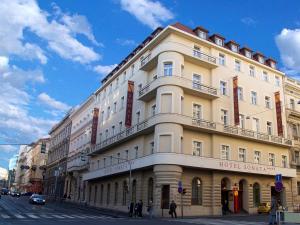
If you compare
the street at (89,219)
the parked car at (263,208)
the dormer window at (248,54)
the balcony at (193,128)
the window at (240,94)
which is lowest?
the street at (89,219)

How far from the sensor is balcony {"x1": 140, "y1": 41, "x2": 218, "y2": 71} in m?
39.8

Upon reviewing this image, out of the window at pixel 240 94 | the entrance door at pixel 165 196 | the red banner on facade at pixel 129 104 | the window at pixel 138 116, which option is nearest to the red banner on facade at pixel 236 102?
the window at pixel 240 94

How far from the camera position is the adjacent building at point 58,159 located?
261 feet

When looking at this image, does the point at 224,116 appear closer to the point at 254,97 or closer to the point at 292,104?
the point at 254,97

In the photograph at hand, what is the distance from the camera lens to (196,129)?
39312 millimetres

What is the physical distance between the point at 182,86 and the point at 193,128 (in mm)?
4672

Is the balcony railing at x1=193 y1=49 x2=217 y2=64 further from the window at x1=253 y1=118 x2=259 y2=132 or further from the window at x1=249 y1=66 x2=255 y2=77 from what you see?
the window at x1=253 y1=118 x2=259 y2=132

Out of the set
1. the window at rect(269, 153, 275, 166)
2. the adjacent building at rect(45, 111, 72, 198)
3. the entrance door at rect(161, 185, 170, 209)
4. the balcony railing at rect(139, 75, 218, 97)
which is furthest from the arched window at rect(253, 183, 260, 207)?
the adjacent building at rect(45, 111, 72, 198)

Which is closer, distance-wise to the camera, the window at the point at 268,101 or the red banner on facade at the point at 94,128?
the window at the point at 268,101

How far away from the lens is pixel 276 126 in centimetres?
4819

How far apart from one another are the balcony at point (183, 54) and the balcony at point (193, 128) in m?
7.32

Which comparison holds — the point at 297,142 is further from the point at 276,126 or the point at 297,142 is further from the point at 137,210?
the point at 137,210

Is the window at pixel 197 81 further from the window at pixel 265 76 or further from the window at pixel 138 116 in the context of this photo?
the window at pixel 265 76

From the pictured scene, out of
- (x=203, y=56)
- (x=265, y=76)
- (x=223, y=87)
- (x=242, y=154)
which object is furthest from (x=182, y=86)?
(x=265, y=76)
